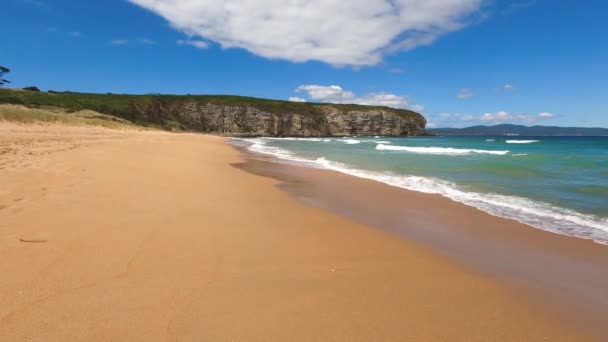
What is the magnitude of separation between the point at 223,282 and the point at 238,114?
85344 millimetres

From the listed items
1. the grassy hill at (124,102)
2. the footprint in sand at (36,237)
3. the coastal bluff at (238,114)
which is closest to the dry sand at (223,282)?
the footprint in sand at (36,237)

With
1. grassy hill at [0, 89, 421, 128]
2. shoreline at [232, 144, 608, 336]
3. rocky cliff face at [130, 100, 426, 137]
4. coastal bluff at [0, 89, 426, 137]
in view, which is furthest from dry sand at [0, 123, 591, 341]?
rocky cliff face at [130, 100, 426, 137]

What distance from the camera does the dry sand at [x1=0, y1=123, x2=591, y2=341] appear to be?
7.71ft

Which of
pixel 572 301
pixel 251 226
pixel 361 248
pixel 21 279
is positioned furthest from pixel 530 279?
pixel 21 279

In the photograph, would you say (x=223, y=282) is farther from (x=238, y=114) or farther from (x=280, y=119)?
(x=280, y=119)

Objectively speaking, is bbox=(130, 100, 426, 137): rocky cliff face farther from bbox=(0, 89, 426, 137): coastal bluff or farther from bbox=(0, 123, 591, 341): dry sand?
bbox=(0, 123, 591, 341): dry sand

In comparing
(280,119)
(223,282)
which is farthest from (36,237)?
(280,119)

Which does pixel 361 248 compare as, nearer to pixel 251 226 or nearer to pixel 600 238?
pixel 251 226

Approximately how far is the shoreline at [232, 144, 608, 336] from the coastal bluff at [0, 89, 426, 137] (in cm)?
6044

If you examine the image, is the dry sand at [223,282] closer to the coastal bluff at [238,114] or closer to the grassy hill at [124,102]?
the grassy hill at [124,102]

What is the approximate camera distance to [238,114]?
279 feet

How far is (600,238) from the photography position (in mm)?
5113

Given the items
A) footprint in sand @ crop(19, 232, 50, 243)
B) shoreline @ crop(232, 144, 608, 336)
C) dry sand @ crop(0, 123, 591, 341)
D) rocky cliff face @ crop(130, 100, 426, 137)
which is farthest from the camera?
rocky cliff face @ crop(130, 100, 426, 137)

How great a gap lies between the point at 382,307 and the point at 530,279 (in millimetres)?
2064
